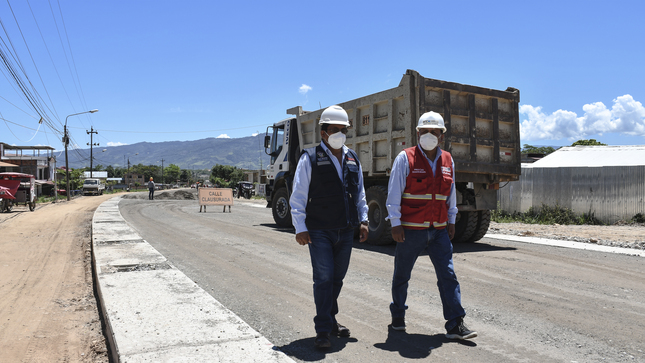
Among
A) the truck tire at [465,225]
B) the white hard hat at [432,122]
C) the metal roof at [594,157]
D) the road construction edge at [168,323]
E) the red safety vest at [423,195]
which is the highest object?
the metal roof at [594,157]

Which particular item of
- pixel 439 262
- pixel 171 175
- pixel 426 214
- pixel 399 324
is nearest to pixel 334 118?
pixel 426 214

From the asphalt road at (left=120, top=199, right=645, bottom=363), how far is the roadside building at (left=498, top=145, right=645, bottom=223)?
8.28m

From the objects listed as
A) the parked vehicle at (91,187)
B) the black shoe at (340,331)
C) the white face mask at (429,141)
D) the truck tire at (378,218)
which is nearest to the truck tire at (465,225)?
the truck tire at (378,218)

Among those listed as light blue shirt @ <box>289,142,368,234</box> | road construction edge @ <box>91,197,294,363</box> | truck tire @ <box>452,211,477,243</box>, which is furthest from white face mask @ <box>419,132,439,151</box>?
truck tire @ <box>452,211,477,243</box>

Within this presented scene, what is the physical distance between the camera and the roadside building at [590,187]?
1605 centimetres

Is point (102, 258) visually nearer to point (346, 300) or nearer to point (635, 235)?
point (346, 300)

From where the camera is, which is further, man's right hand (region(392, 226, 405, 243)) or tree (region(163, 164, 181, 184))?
tree (region(163, 164, 181, 184))

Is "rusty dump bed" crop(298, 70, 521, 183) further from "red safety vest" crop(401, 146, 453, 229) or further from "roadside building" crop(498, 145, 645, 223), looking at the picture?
"roadside building" crop(498, 145, 645, 223)

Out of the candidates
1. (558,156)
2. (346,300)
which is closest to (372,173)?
(346,300)

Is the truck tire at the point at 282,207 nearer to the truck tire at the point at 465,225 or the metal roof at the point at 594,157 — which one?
the truck tire at the point at 465,225

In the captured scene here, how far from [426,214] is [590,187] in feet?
51.9

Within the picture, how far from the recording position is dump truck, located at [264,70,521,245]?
31.4 feet

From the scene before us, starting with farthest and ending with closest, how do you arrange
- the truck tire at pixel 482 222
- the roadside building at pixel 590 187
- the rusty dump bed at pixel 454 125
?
the roadside building at pixel 590 187, the truck tire at pixel 482 222, the rusty dump bed at pixel 454 125

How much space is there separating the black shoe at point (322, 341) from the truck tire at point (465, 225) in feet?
25.3
